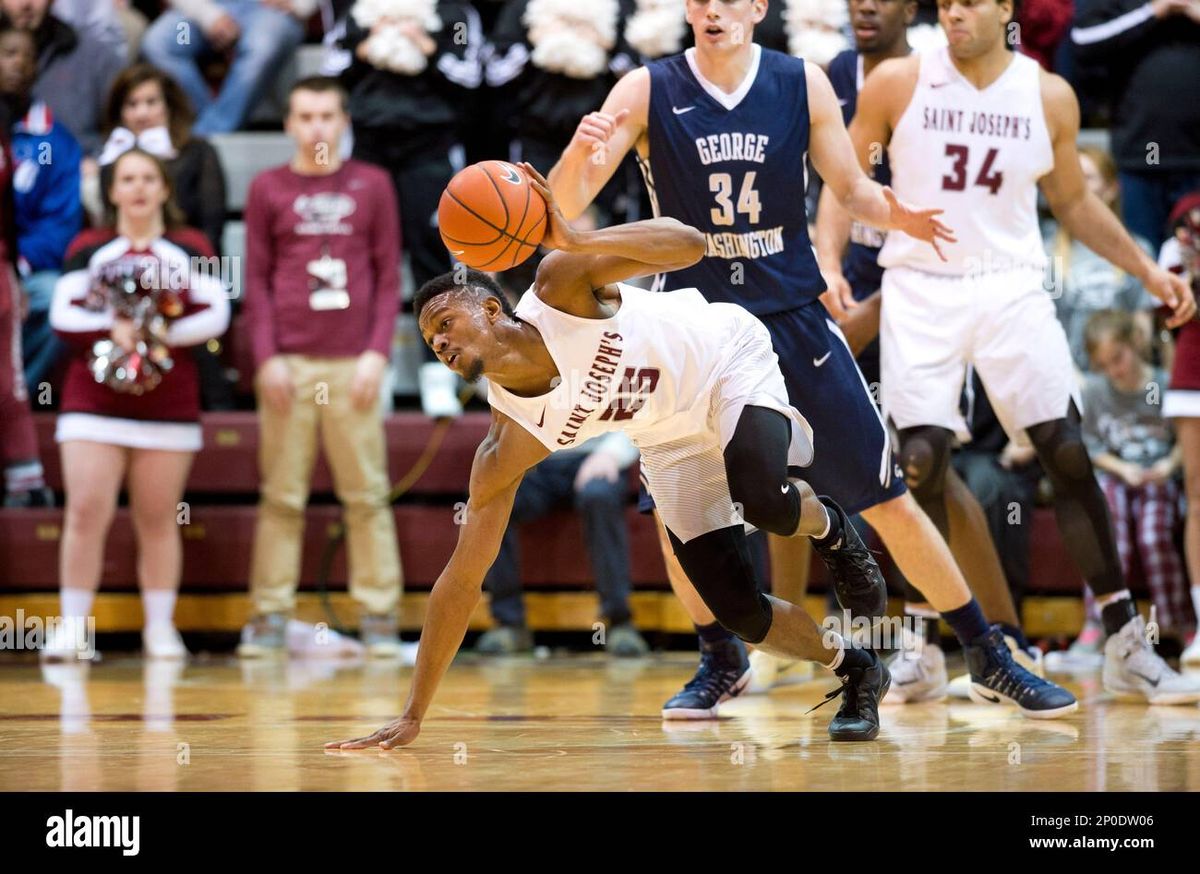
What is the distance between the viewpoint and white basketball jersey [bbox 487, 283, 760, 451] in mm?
4332

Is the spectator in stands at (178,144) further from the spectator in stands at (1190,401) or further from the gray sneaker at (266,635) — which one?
the spectator in stands at (1190,401)

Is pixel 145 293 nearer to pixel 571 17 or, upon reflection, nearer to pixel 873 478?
A: pixel 571 17

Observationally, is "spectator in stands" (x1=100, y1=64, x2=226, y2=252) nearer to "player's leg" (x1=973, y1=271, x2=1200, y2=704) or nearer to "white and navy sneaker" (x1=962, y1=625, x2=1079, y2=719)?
"player's leg" (x1=973, y1=271, x2=1200, y2=704)

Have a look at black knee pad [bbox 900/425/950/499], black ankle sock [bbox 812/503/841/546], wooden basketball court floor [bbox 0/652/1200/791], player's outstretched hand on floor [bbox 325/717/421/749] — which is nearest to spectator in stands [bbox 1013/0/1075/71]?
wooden basketball court floor [bbox 0/652/1200/791]

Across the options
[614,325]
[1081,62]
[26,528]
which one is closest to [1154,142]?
[1081,62]

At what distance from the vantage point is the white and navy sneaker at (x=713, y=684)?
209 inches

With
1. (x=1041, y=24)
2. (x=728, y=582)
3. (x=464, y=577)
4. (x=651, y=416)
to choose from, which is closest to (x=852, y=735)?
(x=728, y=582)

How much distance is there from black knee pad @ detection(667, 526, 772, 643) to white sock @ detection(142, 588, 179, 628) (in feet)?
13.2

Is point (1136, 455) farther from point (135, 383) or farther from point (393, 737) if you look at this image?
point (135, 383)

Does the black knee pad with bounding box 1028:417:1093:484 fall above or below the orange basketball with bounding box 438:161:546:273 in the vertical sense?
below

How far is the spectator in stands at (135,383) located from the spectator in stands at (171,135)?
520mm

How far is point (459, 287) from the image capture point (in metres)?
4.28

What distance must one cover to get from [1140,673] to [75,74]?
658cm

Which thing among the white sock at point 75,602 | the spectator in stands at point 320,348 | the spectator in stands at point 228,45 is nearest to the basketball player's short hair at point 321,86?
the spectator in stands at point 320,348
